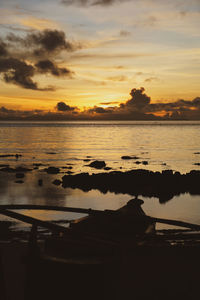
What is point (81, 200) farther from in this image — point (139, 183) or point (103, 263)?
point (103, 263)

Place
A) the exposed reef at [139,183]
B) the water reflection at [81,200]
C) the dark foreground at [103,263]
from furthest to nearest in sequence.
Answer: the exposed reef at [139,183], the water reflection at [81,200], the dark foreground at [103,263]

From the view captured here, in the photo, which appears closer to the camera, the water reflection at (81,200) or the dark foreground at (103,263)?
the dark foreground at (103,263)

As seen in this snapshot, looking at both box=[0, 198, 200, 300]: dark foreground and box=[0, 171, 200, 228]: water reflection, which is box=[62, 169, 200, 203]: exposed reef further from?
box=[0, 198, 200, 300]: dark foreground

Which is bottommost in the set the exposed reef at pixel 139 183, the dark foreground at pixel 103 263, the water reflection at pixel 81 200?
the water reflection at pixel 81 200

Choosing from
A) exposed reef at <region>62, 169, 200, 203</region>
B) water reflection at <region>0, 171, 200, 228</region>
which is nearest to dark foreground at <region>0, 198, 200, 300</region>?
water reflection at <region>0, 171, 200, 228</region>

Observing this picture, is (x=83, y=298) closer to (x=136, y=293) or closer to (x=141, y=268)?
(x=136, y=293)

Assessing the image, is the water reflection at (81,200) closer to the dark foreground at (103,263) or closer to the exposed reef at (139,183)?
the exposed reef at (139,183)

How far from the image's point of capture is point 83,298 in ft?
23.5

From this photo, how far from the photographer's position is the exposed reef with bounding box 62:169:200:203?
32.3 meters

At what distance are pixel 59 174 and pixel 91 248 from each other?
34419mm

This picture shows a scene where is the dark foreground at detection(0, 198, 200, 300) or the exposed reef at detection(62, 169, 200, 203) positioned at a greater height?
the dark foreground at detection(0, 198, 200, 300)

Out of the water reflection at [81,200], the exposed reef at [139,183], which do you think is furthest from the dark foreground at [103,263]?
the exposed reef at [139,183]

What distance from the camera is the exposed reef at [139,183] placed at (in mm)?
32344

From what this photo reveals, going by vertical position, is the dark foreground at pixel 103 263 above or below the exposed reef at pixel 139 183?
above
